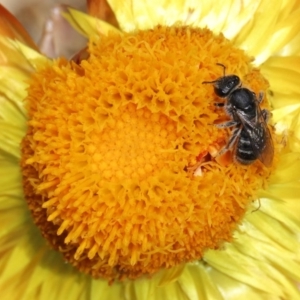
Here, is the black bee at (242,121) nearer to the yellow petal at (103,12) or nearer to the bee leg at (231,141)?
the bee leg at (231,141)

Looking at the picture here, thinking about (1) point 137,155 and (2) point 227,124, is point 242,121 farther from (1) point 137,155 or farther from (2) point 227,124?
(1) point 137,155

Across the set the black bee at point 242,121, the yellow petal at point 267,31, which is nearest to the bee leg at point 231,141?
the black bee at point 242,121

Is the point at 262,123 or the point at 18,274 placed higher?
the point at 262,123

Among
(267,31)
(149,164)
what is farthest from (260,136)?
(267,31)

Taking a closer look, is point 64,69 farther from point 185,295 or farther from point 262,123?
point 185,295

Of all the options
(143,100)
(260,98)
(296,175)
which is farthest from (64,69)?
(296,175)

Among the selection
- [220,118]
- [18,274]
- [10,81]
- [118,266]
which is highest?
[220,118]

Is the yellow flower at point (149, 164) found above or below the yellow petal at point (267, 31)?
below
